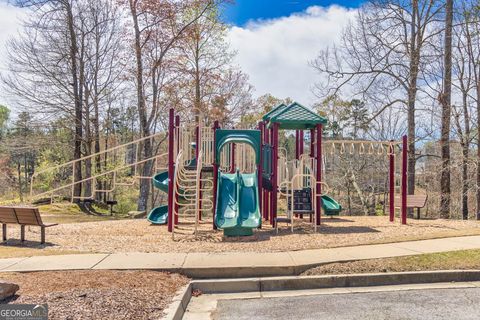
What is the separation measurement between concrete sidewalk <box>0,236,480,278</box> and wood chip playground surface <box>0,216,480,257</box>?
584 millimetres

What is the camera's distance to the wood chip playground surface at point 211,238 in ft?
26.5

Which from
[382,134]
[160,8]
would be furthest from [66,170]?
[382,134]

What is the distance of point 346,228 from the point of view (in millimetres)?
10969

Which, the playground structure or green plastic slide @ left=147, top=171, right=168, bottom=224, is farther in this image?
green plastic slide @ left=147, top=171, right=168, bottom=224

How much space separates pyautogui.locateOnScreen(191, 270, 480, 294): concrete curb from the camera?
5906 millimetres

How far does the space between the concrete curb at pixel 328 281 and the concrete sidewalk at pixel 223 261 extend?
9.5 inches

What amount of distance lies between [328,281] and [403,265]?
1421mm

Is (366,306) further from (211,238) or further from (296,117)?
(296,117)

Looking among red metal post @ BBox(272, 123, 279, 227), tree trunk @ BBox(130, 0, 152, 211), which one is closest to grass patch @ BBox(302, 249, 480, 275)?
red metal post @ BBox(272, 123, 279, 227)

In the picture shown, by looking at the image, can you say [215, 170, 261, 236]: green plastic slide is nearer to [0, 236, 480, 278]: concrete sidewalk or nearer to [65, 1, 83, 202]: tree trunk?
[0, 236, 480, 278]: concrete sidewalk

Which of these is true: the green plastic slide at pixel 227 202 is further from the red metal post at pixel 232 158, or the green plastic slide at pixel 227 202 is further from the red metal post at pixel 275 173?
the red metal post at pixel 232 158

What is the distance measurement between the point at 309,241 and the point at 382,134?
22232mm

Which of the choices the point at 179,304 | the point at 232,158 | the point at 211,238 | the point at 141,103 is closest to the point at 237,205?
the point at 211,238

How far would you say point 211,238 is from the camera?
930 cm
